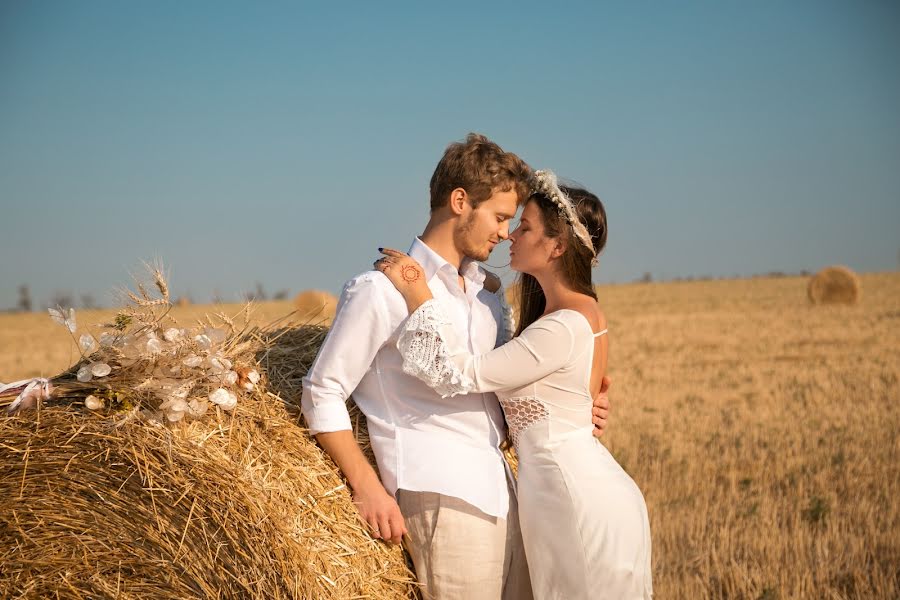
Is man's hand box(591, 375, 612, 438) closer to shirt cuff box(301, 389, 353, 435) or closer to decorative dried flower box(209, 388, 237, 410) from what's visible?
shirt cuff box(301, 389, 353, 435)

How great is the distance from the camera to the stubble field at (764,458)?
4957mm

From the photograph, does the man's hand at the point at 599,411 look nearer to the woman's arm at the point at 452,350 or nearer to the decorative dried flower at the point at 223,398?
the woman's arm at the point at 452,350

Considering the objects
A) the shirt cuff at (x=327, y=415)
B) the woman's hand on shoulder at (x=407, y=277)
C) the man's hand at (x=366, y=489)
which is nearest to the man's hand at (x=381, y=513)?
the man's hand at (x=366, y=489)

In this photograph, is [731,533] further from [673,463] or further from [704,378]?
[704,378]

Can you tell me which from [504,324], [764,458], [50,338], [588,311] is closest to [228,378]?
[504,324]

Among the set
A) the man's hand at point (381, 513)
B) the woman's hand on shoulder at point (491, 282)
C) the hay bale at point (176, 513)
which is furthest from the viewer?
the woman's hand on shoulder at point (491, 282)

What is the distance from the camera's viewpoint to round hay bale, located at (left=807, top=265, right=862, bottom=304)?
2712 centimetres

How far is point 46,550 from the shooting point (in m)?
2.97

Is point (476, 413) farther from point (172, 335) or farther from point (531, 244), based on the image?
point (172, 335)

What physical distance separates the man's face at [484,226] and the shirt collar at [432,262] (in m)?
0.07

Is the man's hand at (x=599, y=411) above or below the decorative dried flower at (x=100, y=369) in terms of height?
below

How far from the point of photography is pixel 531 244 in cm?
336

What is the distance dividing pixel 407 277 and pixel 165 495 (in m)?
1.10

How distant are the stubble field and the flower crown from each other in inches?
55.4
